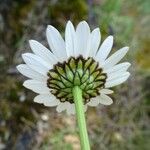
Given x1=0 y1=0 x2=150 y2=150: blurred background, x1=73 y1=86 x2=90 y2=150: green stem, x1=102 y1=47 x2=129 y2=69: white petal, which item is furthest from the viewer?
x1=0 y1=0 x2=150 y2=150: blurred background

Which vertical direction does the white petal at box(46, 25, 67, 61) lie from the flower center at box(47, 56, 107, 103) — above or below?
above

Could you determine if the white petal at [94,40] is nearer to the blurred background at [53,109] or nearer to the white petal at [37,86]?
the white petal at [37,86]

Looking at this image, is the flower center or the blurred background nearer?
the flower center

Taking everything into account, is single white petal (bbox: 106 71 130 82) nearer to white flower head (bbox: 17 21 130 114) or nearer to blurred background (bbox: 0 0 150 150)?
white flower head (bbox: 17 21 130 114)

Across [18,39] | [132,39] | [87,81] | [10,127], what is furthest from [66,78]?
[132,39]

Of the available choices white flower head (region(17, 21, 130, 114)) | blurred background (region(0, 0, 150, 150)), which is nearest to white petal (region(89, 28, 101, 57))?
white flower head (region(17, 21, 130, 114))

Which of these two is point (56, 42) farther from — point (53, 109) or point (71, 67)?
point (53, 109)
